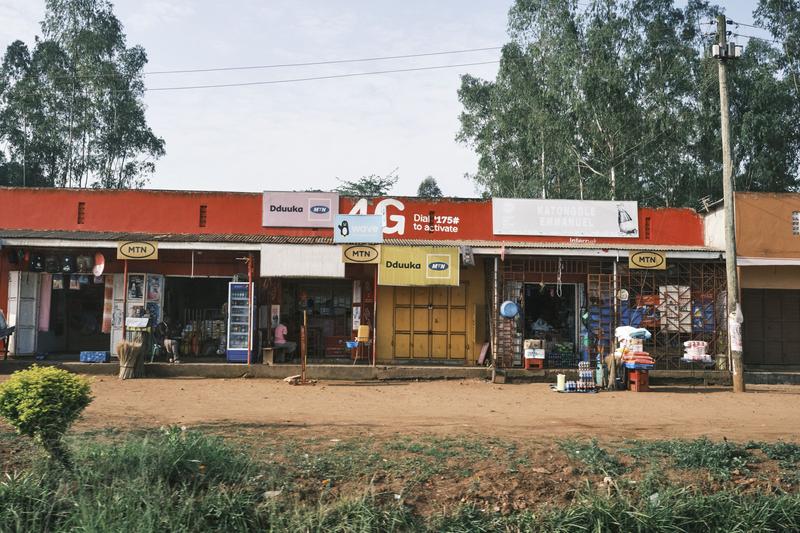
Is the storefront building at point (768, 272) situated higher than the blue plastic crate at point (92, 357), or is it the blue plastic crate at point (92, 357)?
the storefront building at point (768, 272)

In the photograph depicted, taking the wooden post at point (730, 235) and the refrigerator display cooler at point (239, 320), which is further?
the refrigerator display cooler at point (239, 320)

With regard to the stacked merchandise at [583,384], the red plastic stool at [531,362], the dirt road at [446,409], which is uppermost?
the red plastic stool at [531,362]

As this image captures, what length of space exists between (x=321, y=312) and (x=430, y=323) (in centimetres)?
305

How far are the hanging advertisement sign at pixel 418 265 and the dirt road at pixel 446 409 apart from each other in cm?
248

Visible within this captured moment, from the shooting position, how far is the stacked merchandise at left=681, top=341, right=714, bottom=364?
15.8 metres

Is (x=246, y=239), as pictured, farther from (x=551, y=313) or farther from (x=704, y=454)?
(x=704, y=454)

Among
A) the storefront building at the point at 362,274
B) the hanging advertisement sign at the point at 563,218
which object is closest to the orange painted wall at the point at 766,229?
the storefront building at the point at 362,274

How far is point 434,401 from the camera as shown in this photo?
41.4ft

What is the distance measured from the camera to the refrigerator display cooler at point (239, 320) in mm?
16297

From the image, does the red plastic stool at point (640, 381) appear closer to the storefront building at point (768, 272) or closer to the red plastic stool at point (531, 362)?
the red plastic stool at point (531, 362)

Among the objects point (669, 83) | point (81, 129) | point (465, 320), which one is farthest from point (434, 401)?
point (81, 129)

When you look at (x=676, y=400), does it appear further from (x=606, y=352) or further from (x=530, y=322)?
(x=530, y=322)

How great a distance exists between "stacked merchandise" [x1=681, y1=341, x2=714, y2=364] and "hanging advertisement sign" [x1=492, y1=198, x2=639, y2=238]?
3829 millimetres

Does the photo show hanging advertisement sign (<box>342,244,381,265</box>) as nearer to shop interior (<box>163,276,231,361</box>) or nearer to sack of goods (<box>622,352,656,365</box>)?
shop interior (<box>163,276,231,361</box>)
